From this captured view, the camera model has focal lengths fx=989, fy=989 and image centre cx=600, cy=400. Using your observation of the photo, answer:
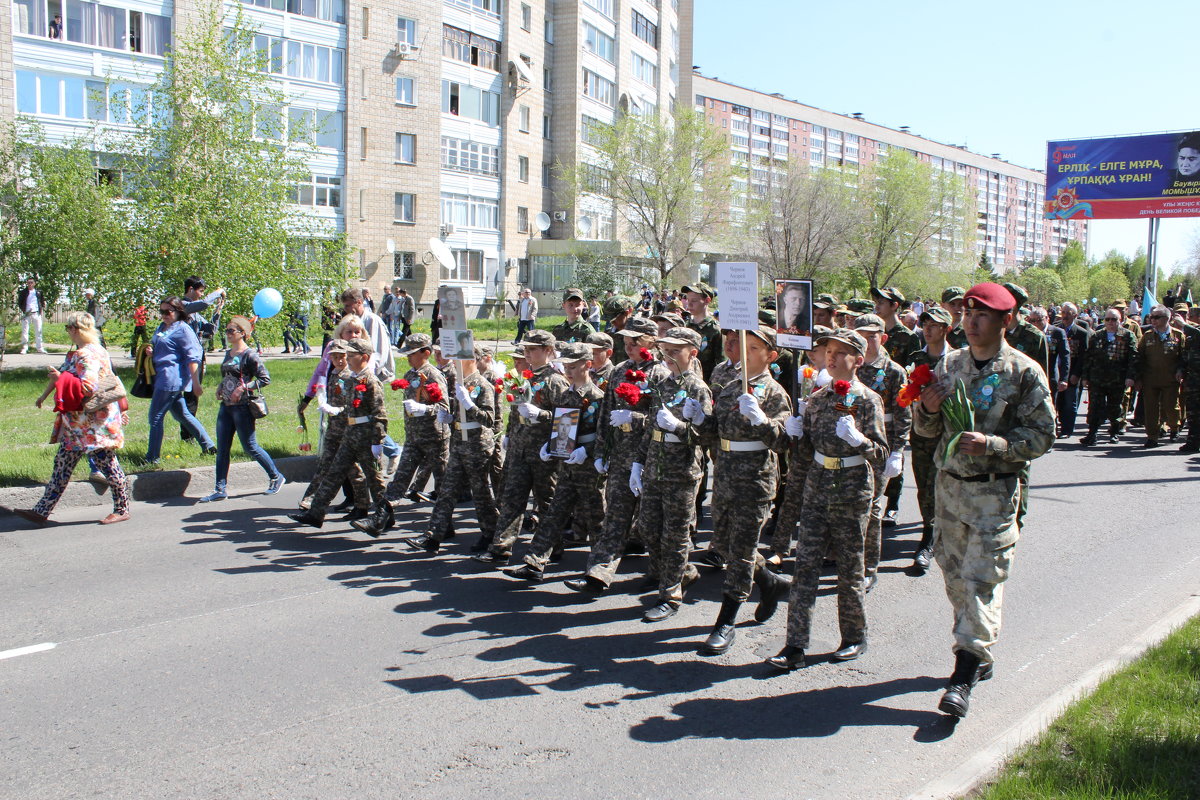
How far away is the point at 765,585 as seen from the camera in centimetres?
638

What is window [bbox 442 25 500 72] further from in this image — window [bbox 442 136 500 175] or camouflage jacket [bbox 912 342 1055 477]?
camouflage jacket [bbox 912 342 1055 477]

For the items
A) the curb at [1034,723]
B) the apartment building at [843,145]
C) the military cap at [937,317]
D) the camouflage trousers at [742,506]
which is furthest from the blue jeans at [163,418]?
the apartment building at [843,145]

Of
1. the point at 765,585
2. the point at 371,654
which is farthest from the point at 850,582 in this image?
the point at 371,654

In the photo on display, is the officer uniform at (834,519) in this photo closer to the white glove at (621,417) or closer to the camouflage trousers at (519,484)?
the white glove at (621,417)

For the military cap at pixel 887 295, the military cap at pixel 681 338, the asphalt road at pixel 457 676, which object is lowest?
the asphalt road at pixel 457 676

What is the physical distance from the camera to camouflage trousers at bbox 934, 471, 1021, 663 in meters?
5.09

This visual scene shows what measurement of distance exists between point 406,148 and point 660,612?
4281cm

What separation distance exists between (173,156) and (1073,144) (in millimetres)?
29738

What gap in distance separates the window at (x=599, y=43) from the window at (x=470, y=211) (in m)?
11.4

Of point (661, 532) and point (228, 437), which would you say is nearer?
point (661, 532)

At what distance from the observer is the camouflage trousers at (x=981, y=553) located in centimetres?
509

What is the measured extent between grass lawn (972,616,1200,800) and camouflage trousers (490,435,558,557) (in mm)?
4239

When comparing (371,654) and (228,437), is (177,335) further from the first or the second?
(371,654)

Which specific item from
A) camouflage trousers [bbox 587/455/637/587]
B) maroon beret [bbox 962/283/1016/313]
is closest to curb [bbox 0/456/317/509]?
camouflage trousers [bbox 587/455/637/587]
